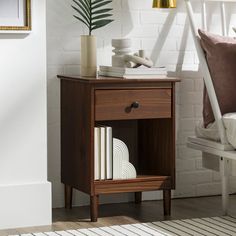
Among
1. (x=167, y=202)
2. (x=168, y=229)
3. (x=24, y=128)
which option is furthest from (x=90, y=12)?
(x=168, y=229)

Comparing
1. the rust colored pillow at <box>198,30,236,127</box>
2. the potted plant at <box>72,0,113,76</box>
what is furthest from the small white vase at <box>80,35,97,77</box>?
the rust colored pillow at <box>198,30,236,127</box>

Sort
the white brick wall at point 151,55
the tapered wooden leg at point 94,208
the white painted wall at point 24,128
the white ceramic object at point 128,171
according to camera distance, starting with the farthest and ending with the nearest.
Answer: the white brick wall at point 151,55
the white ceramic object at point 128,171
the tapered wooden leg at point 94,208
the white painted wall at point 24,128

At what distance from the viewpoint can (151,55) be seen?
418cm

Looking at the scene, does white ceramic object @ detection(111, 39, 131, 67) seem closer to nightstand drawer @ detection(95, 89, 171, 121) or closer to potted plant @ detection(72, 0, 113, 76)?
potted plant @ detection(72, 0, 113, 76)

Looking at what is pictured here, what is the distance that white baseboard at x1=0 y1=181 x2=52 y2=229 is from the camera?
348 centimetres

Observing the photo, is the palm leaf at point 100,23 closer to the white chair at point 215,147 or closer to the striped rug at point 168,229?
the white chair at point 215,147

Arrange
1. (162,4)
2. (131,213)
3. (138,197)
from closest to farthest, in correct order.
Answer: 1. (131,213)
2. (162,4)
3. (138,197)

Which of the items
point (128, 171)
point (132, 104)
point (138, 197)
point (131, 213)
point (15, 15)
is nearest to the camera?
point (15, 15)

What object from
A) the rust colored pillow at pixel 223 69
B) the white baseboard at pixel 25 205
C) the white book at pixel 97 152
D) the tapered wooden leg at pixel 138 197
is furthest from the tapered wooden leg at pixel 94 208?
the rust colored pillow at pixel 223 69

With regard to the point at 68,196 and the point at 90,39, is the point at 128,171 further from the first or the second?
the point at 90,39

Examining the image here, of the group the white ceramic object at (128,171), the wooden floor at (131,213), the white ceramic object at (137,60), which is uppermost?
the white ceramic object at (137,60)

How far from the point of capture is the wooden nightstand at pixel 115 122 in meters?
3.57

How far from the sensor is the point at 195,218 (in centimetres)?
372

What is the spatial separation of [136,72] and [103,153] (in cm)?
44
